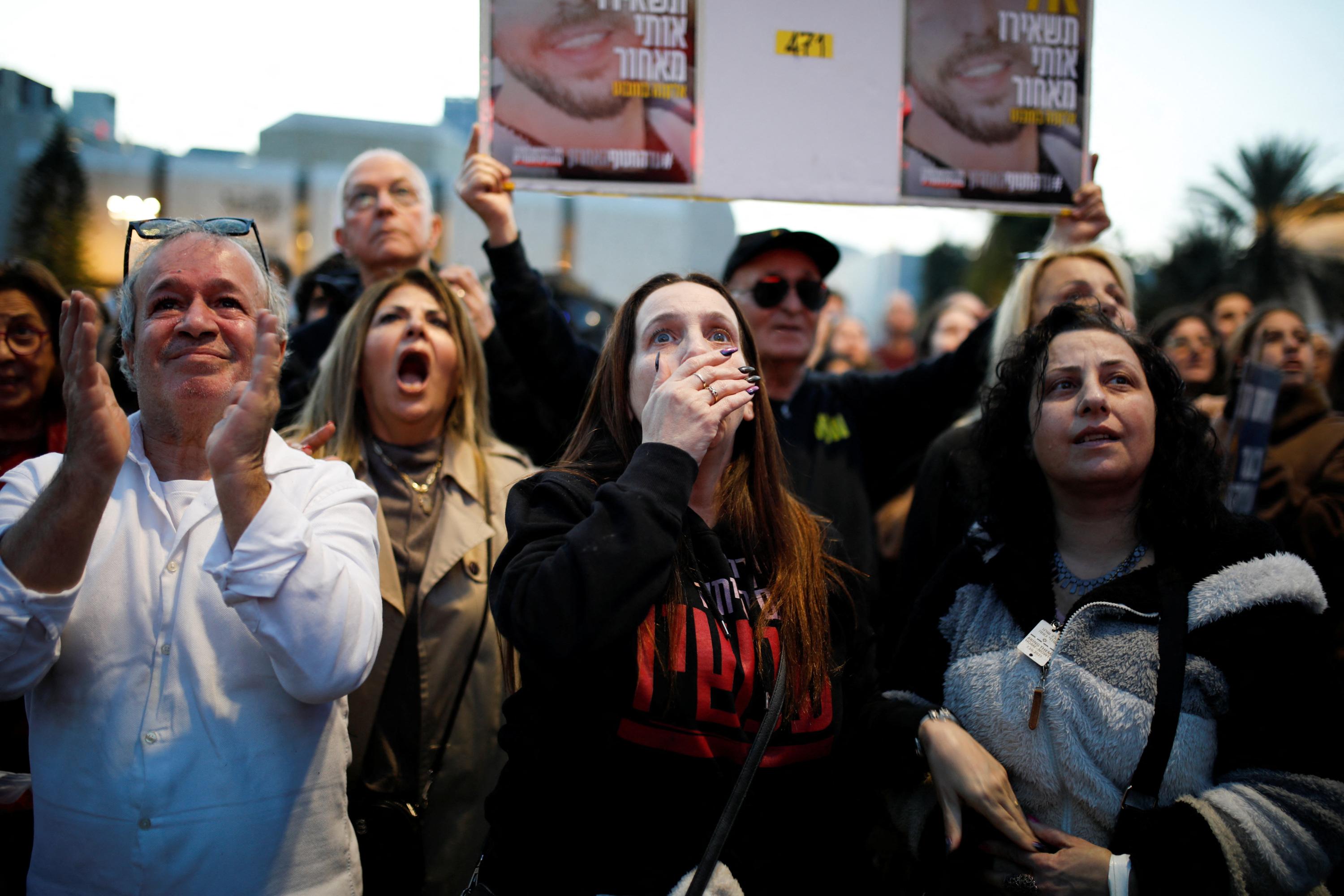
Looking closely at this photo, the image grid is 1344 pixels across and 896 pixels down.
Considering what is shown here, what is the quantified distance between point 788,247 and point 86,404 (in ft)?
8.35

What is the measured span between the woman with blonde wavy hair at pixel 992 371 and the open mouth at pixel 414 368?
1755 millimetres

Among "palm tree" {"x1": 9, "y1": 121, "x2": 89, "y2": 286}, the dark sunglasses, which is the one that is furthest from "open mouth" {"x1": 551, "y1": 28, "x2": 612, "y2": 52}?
"palm tree" {"x1": 9, "y1": 121, "x2": 89, "y2": 286}

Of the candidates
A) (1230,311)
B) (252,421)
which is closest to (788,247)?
(252,421)

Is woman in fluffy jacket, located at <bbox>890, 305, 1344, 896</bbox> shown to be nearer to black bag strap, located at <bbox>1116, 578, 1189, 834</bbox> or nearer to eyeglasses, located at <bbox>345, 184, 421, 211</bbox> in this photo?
black bag strap, located at <bbox>1116, 578, 1189, 834</bbox>

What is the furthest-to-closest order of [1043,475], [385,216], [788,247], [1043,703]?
[385,216] → [788,247] → [1043,475] → [1043,703]

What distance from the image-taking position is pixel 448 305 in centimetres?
328

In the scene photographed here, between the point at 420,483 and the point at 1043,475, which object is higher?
the point at 1043,475

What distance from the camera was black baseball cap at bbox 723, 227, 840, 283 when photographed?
11.6 ft

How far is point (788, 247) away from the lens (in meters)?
3.58

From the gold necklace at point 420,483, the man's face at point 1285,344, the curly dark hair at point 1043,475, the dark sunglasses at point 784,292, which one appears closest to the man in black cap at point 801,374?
the dark sunglasses at point 784,292

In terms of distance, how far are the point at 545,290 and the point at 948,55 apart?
1669 millimetres

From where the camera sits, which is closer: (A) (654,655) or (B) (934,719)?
(A) (654,655)

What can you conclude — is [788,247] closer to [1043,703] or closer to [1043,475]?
[1043,475]

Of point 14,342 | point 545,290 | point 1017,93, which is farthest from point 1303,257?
point 14,342
